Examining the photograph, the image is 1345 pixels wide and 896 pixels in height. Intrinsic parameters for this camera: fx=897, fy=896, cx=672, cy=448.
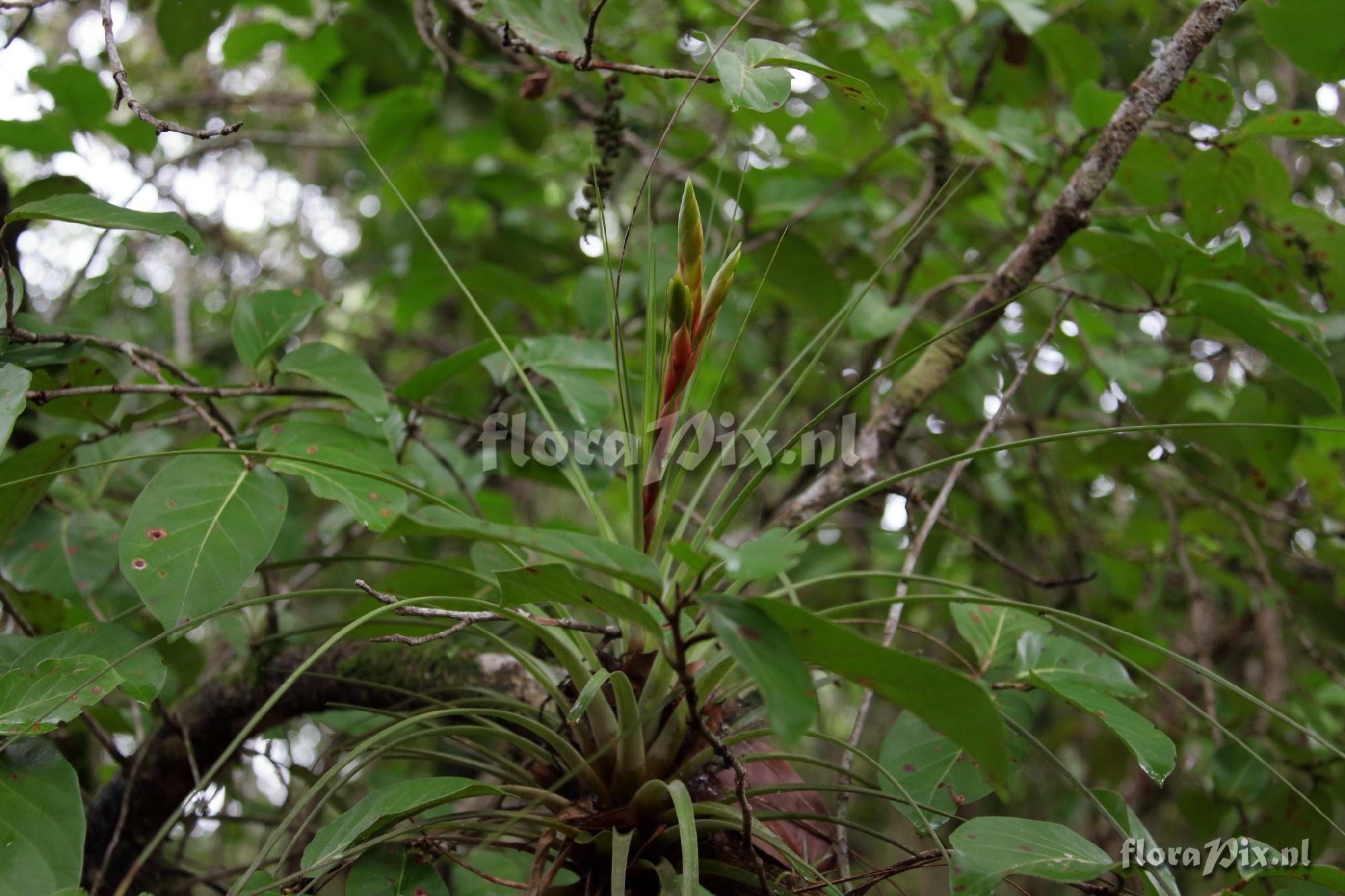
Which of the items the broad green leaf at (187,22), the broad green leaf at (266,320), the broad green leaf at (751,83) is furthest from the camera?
the broad green leaf at (187,22)

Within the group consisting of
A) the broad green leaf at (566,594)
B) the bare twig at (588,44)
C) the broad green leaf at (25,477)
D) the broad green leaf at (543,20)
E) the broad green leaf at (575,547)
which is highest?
the broad green leaf at (543,20)

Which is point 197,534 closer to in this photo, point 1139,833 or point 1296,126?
point 1139,833

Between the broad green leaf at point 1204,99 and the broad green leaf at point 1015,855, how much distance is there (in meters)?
0.95

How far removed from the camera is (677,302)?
747mm

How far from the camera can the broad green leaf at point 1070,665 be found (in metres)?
0.89

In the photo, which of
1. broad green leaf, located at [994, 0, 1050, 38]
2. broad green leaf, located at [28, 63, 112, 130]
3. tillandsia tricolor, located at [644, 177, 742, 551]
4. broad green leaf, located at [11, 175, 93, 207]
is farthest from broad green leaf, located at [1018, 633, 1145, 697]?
broad green leaf, located at [28, 63, 112, 130]

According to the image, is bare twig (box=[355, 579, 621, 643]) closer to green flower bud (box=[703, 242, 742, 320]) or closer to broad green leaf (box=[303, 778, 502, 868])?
broad green leaf (box=[303, 778, 502, 868])

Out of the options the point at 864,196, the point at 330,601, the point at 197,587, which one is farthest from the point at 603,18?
the point at 330,601

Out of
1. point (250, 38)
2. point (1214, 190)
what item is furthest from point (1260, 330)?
point (250, 38)

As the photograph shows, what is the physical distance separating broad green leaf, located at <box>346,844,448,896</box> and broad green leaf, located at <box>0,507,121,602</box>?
21.6 inches

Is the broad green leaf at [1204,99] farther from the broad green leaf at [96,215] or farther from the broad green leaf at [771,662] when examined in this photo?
the broad green leaf at [96,215]

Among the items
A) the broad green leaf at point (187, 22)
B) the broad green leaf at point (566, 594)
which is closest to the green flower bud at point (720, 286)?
the broad green leaf at point (566, 594)

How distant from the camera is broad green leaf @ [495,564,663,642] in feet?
1.98

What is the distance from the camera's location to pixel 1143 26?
7.57 ft
